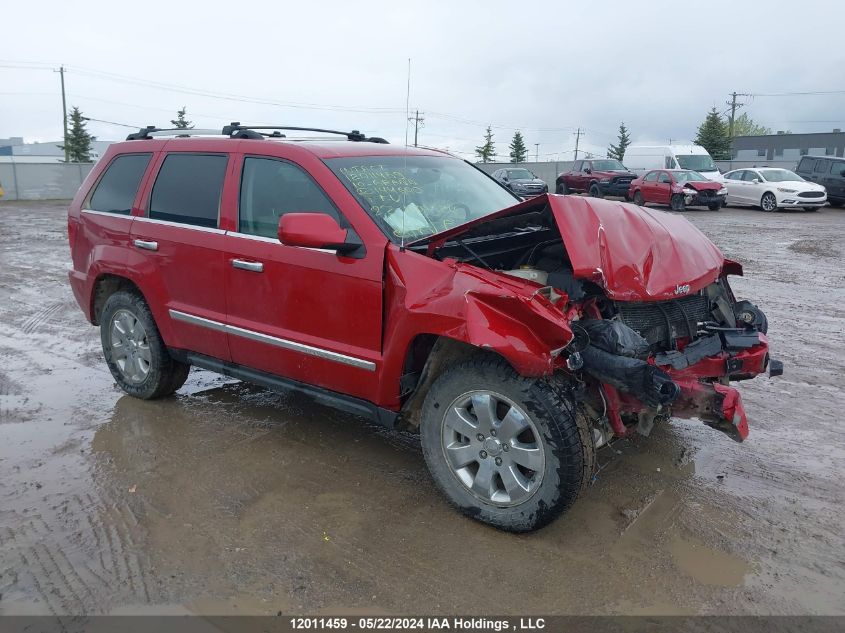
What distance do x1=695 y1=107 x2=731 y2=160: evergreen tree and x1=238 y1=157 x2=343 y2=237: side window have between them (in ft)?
196

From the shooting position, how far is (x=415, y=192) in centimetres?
434

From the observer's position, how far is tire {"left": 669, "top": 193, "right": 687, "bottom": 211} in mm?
23922

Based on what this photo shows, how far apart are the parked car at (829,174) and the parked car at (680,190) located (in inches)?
138

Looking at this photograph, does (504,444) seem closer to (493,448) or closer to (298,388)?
(493,448)

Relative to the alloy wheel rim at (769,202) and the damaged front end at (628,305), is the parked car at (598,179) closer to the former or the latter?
the alloy wheel rim at (769,202)

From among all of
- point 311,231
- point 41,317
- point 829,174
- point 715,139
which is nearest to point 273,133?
point 311,231

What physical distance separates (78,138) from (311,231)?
63056 mm

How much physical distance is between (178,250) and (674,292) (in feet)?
10.4

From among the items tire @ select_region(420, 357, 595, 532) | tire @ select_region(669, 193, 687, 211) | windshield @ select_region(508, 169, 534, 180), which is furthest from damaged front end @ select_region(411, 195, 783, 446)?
windshield @ select_region(508, 169, 534, 180)

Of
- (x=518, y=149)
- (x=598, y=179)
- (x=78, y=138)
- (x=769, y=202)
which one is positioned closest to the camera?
(x=769, y=202)

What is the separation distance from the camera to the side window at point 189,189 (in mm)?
4609

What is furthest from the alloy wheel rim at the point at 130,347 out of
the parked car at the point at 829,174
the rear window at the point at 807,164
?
the rear window at the point at 807,164

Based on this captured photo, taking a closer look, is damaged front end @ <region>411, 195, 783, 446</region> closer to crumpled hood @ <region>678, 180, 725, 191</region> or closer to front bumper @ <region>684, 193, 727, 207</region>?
front bumper @ <region>684, 193, 727, 207</region>

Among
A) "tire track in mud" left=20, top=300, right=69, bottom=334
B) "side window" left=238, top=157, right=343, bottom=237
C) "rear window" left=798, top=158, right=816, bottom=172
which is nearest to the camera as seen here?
"side window" left=238, top=157, right=343, bottom=237
